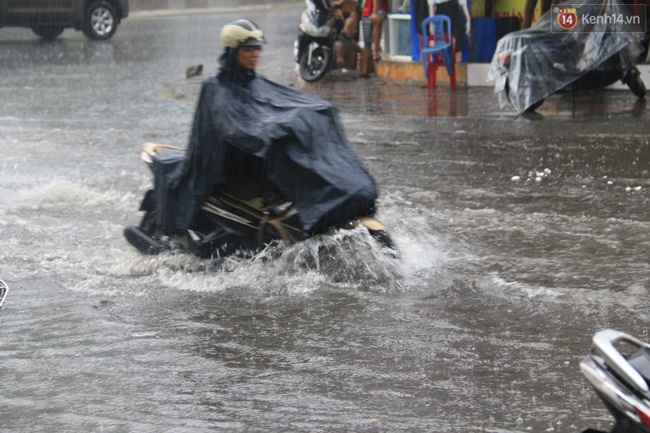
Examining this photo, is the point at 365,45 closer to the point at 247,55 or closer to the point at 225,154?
the point at 247,55

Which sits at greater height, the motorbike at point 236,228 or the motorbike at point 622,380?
the motorbike at point 622,380

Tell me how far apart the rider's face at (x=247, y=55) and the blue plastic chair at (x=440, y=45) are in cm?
847

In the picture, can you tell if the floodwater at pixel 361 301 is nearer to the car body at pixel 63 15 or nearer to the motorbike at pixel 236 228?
the motorbike at pixel 236 228

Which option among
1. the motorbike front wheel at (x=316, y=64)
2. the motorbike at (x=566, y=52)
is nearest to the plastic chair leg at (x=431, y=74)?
the motorbike front wheel at (x=316, y=64)

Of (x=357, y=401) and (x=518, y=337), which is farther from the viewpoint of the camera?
(x=518, y=337)

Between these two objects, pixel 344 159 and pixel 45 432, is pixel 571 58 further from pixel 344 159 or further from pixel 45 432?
pixel 45 432

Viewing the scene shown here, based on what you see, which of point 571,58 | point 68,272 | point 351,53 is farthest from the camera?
point 351,53

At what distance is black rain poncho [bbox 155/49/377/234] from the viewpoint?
20.7 ft

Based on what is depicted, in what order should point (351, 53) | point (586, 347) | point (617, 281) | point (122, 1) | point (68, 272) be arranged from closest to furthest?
point (586, 347) < point (617, 281) < point (68, 272) < point (351, 53) < point (122, 1)

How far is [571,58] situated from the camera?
12.9 meters

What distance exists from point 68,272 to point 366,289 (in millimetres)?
2183

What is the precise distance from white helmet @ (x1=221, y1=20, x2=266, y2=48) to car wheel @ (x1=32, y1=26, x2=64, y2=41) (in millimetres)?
19708

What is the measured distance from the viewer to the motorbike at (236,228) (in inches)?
253

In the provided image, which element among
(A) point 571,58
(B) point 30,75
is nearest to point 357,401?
→ (A) point 571,58
